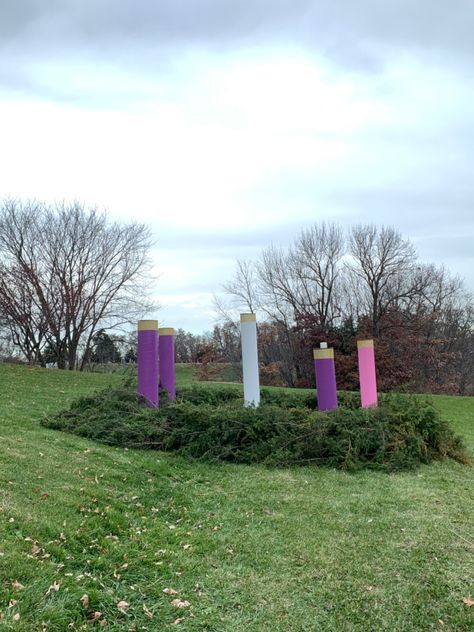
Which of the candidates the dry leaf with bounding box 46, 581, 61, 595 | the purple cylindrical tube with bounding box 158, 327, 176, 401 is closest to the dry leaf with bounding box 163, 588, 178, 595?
the dry leaf with bounding box 46, 581, 61, 595

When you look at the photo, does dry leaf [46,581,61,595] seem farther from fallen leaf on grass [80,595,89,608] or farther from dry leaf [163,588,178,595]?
dry leaf [163,588,178,595]

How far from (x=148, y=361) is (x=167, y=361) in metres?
1.01

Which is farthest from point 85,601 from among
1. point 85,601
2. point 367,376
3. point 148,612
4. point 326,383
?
point 367,376

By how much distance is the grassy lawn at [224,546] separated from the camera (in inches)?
114

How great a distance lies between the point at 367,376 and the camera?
848cm

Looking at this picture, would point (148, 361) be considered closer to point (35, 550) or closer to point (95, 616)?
point (35, 550)

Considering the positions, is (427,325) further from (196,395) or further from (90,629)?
(90,629)

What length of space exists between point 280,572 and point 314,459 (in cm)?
302

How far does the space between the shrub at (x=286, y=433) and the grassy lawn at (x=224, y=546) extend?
362mm

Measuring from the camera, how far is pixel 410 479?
19.4 ft

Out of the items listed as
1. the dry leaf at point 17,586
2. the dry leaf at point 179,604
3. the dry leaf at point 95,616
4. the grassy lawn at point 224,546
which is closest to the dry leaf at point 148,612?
the grassy lawn at point 224,546

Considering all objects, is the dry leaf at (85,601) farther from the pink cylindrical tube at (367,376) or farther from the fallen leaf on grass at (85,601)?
the pink cylindrical tube at (367,376)

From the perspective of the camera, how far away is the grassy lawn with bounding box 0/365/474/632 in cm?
289

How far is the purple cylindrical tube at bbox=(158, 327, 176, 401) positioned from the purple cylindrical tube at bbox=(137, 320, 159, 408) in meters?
0.72
